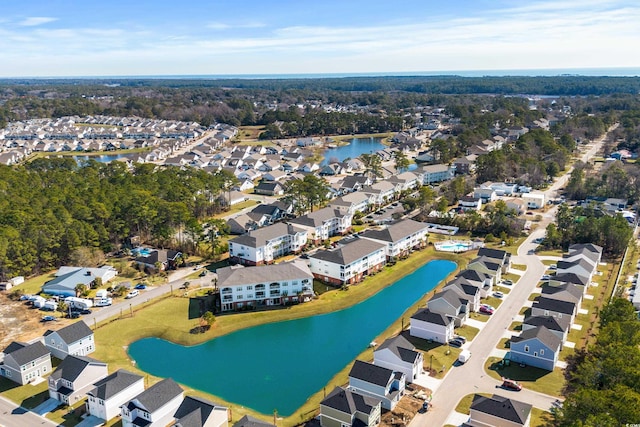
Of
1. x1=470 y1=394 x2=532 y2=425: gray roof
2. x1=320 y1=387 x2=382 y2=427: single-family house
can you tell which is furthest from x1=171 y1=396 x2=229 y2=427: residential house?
x1=470 y1=394 x2=532 y2=425: gray roof

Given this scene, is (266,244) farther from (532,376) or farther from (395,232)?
(532,376)

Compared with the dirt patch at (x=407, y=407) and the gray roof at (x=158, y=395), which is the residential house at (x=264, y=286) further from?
the dirt patch at (x=407, y=407)

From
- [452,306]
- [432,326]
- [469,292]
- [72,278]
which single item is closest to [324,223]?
[469,292]

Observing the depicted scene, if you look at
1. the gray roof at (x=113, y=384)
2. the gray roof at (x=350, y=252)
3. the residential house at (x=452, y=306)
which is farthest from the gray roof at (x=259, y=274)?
the gray roof at (x=113, y=384)

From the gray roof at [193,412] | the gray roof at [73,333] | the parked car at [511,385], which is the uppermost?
the gray roof at [73,333]

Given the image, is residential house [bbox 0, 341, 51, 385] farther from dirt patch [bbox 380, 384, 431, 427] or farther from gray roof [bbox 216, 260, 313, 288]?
dirt patch [bbox 380, 384, 431, 427]

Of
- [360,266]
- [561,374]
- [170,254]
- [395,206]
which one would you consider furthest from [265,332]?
[395,206]

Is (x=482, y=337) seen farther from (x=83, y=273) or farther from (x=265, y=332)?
(x=83, y=273)
